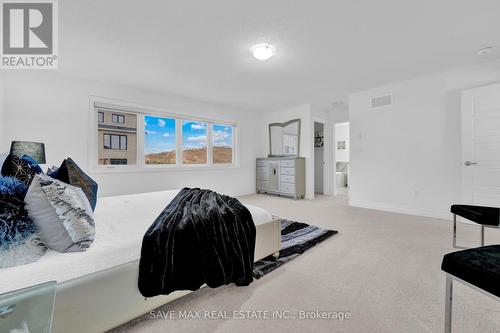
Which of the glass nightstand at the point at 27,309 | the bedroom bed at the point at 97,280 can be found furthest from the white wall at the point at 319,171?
the glass nightstand at the point at 27,309

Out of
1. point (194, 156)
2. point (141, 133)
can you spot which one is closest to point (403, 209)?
point (194, 156)

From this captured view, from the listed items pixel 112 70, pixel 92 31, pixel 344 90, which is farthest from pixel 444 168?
pixel 112 70

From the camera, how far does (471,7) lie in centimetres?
195

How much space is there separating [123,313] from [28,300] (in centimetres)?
63

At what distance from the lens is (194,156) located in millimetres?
4949

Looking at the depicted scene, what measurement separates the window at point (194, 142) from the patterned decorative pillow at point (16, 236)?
376 centimetres

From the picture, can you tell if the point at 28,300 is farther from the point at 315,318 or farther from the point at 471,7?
the point at 471,7

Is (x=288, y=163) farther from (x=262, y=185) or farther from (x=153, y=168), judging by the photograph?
(x=153, y=168)

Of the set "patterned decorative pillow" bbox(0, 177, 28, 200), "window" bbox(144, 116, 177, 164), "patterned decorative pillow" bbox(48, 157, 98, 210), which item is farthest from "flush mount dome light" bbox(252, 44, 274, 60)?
"window" bbox(144, 116, 177, 164)

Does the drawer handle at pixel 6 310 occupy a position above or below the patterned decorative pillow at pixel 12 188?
below

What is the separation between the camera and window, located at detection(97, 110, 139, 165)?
Answer: 3.78m

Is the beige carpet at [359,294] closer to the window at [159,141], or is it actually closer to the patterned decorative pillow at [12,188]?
the patterned decorative pillow at [12,188]

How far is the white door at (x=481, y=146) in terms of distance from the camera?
9.41ft

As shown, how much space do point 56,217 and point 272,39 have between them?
8.16 feet
